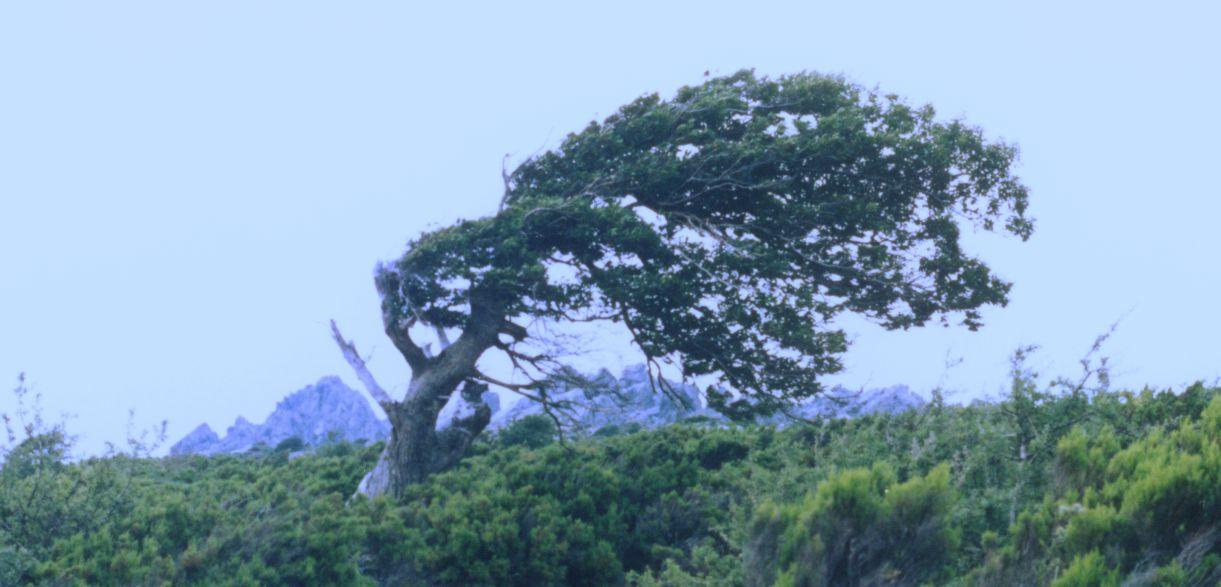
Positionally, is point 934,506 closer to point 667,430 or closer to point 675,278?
point 675,278

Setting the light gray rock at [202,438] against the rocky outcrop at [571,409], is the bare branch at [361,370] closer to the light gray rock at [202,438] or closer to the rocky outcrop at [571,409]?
the rocky outcrop at [571,409]

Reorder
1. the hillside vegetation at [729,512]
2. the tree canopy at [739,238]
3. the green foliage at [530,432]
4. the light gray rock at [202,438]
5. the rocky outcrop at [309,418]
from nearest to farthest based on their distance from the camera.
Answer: the hillside vegetation at [729,512] < the tree canopy at [739,238] < the green foliage at [530,432] < the rocky outcrop at [309,418] < the light gray rock at [202,438]

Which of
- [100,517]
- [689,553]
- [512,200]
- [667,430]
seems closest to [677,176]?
[512,200]

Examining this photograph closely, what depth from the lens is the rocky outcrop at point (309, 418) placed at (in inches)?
1606

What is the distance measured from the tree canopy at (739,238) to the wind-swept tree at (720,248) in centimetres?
3

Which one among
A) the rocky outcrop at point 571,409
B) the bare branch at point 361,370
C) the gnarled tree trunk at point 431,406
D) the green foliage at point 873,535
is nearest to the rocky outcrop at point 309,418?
the rocky outcrop at point 571,409

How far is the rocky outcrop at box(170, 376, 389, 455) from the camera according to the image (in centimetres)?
4078

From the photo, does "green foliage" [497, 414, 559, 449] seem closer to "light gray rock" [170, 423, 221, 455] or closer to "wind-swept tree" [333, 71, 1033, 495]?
"wind-swept tree" [333, 71, 1033, 495]

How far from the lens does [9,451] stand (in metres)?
11.9

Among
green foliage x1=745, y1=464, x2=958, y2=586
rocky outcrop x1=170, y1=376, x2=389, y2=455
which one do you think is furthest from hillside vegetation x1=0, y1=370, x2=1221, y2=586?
rocky outcrop x1=170, y1=376, x2=389, y2=455

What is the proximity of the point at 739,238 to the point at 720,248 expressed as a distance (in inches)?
23.5

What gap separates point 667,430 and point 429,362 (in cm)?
436

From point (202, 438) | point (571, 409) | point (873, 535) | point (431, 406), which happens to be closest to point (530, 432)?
point (571, 409)

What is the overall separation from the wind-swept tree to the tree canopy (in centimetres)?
3
